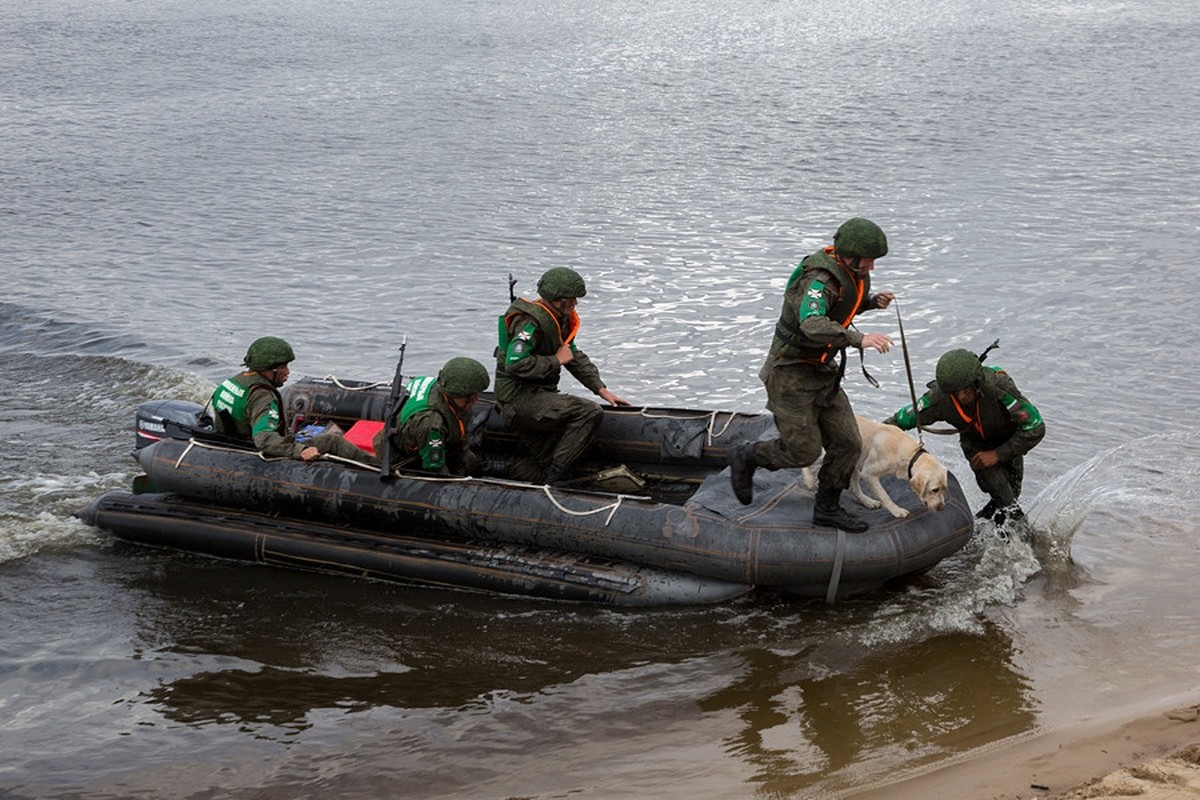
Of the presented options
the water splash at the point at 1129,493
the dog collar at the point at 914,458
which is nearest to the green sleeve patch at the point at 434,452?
the dog collar at the point at 914,458

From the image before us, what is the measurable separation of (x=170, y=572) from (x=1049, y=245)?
11219mm

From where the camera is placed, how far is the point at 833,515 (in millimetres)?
7266

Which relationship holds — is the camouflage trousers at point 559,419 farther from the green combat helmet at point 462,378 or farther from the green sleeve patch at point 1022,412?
the green sleeve patch at point 1022,412

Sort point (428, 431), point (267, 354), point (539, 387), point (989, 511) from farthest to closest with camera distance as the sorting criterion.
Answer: point (539, 387)
point (989, 511)
point (267, 354)
point (428, 431)

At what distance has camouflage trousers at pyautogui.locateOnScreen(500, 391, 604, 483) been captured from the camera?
828 cm

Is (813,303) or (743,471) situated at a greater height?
(813,303)

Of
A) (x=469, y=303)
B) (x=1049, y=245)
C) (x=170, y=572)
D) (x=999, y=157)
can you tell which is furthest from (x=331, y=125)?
(x=170, y=572)

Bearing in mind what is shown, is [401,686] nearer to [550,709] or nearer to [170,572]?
[550,709]

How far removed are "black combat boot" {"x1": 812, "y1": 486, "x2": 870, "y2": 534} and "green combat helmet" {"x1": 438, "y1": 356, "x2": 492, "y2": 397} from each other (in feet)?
6.92

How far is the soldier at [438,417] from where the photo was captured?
784 centimetres

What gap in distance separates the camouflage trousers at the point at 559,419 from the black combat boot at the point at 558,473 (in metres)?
0.03

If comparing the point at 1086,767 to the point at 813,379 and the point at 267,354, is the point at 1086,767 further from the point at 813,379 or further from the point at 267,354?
the point at 267,354

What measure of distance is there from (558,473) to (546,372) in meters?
0.66

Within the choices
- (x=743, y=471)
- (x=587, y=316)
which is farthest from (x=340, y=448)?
(x=587, y=316)
